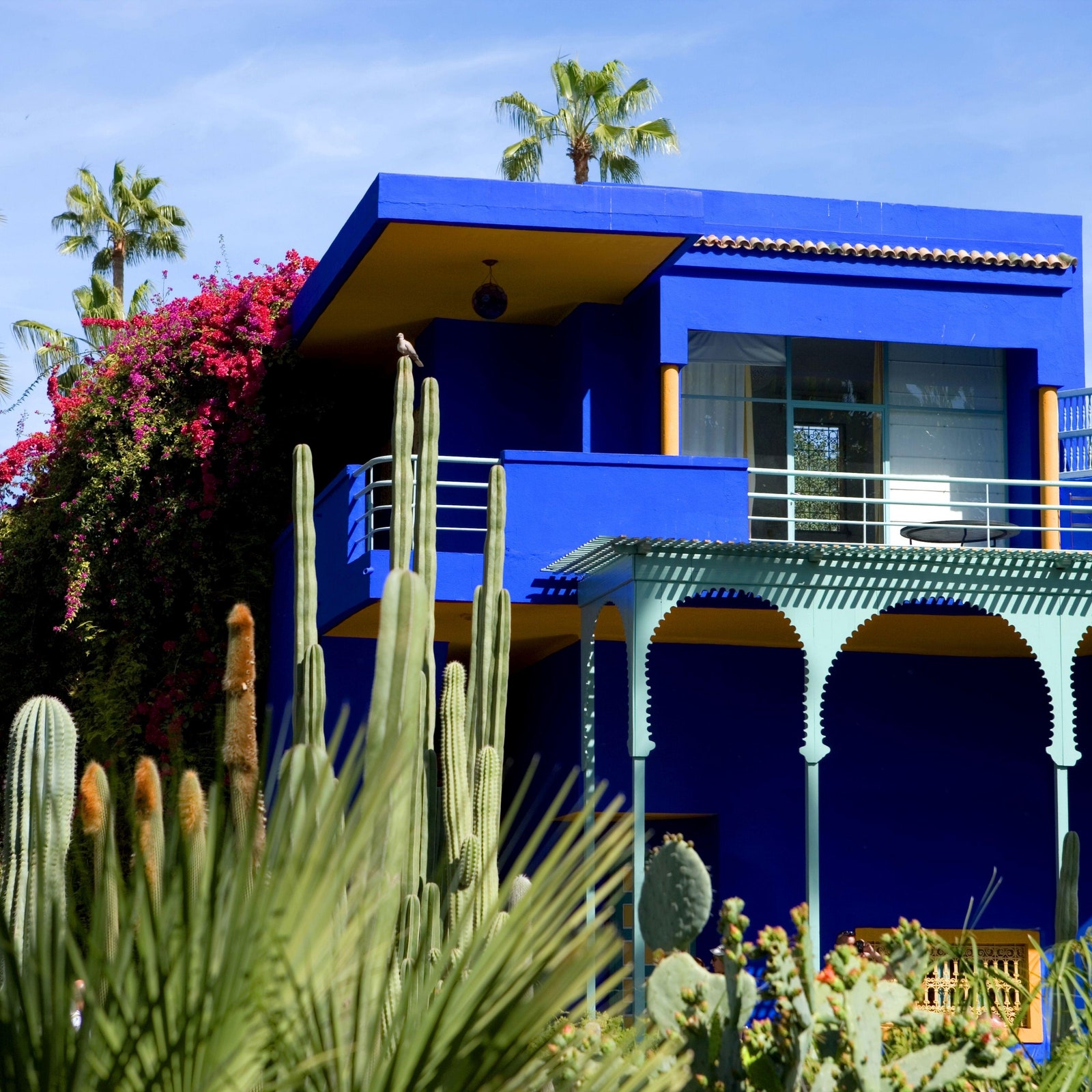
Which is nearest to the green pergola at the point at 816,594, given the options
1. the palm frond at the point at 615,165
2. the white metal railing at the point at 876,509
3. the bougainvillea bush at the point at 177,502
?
the white metal railing at the point at 876,509

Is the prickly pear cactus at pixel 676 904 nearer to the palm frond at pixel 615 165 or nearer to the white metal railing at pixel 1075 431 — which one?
the white metal railing at pixel 1075 431

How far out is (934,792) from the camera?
14.8 meters

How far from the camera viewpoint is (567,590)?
1307cm

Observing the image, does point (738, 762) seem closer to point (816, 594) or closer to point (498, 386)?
point (816, 594)

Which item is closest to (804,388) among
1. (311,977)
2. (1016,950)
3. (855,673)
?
(855,673)

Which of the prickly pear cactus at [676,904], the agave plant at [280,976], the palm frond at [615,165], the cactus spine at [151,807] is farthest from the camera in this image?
the palm frond at [615,165]

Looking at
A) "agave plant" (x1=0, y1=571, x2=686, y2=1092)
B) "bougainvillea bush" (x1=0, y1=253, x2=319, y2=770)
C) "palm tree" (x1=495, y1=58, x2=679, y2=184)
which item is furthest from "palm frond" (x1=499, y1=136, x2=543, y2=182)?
"agave plant" (x1=0, y1=571, x2=686, y2=1092)

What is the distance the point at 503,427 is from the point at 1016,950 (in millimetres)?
6745

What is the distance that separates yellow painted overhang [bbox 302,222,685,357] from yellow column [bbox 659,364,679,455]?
36.3 inches

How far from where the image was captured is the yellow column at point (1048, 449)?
1558 cm

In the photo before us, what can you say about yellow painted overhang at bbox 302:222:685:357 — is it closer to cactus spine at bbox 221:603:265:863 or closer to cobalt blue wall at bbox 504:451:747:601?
cobalt blue wall at bbox 504:451:747:601

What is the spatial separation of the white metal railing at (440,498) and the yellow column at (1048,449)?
5.26 metres

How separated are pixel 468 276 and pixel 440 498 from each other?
212 cm

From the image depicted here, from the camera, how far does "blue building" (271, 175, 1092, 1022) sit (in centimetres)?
1268
